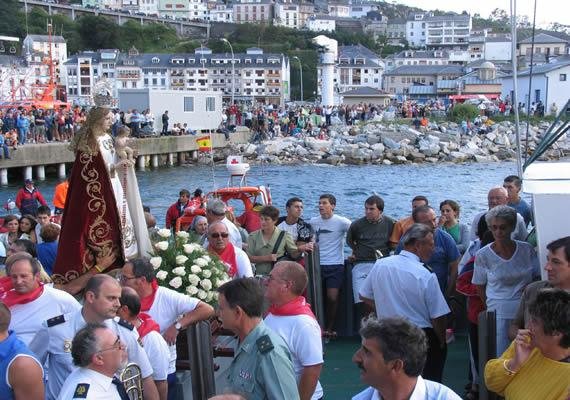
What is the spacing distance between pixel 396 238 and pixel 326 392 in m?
1.93

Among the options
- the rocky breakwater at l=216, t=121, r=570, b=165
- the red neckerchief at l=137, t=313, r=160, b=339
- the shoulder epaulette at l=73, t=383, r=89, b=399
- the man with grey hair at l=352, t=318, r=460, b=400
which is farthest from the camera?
the rocky breakwater at l=216, t=121, r=570, b=165

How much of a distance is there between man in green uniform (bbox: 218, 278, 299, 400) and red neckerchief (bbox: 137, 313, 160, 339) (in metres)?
0.93

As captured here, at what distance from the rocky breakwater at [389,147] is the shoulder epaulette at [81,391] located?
43792 mm

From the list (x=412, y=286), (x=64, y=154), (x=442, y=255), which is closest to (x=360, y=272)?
(x=442, y=255)

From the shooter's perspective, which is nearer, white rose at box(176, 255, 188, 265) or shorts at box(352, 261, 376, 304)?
white rose at box(176, 255, 188, 265)

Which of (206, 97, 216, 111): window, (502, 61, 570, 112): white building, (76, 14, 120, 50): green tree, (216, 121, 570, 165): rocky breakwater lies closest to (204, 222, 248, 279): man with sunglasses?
(216, 121, 570, 165): rocky breakwater

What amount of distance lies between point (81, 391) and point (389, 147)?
48558 mm

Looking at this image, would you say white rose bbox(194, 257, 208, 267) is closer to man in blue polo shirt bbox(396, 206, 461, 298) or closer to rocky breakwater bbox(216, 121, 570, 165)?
man in blue polo shirt bbox(396, 206, 461, 298)

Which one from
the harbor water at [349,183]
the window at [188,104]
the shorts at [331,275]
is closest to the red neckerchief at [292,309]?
the shorts at [331,275]

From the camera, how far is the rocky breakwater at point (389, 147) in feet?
162

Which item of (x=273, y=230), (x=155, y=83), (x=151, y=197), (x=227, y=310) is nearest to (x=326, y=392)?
(x=273, y=230)

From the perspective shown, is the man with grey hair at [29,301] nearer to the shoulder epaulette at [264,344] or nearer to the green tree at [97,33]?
the shoulder epaulette at [264,344]

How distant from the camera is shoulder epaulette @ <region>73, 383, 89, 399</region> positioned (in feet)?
12.3

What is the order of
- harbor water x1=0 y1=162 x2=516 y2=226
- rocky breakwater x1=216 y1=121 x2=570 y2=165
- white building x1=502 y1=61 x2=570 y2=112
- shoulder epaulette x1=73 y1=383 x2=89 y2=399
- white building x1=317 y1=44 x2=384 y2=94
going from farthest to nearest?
1. white building x1=317 y1=44 x2=384 y2=94
2. white building x1=502 y1=61 x2=570 y2=112
3. rocky breakwater x1=216 y1=121 x2=570 y2=165
4. harbor water x1=0 y1=162 x2=516 y2=226
5. shoulder epaulette x1=73 y1=383 x2=89 y2=399
